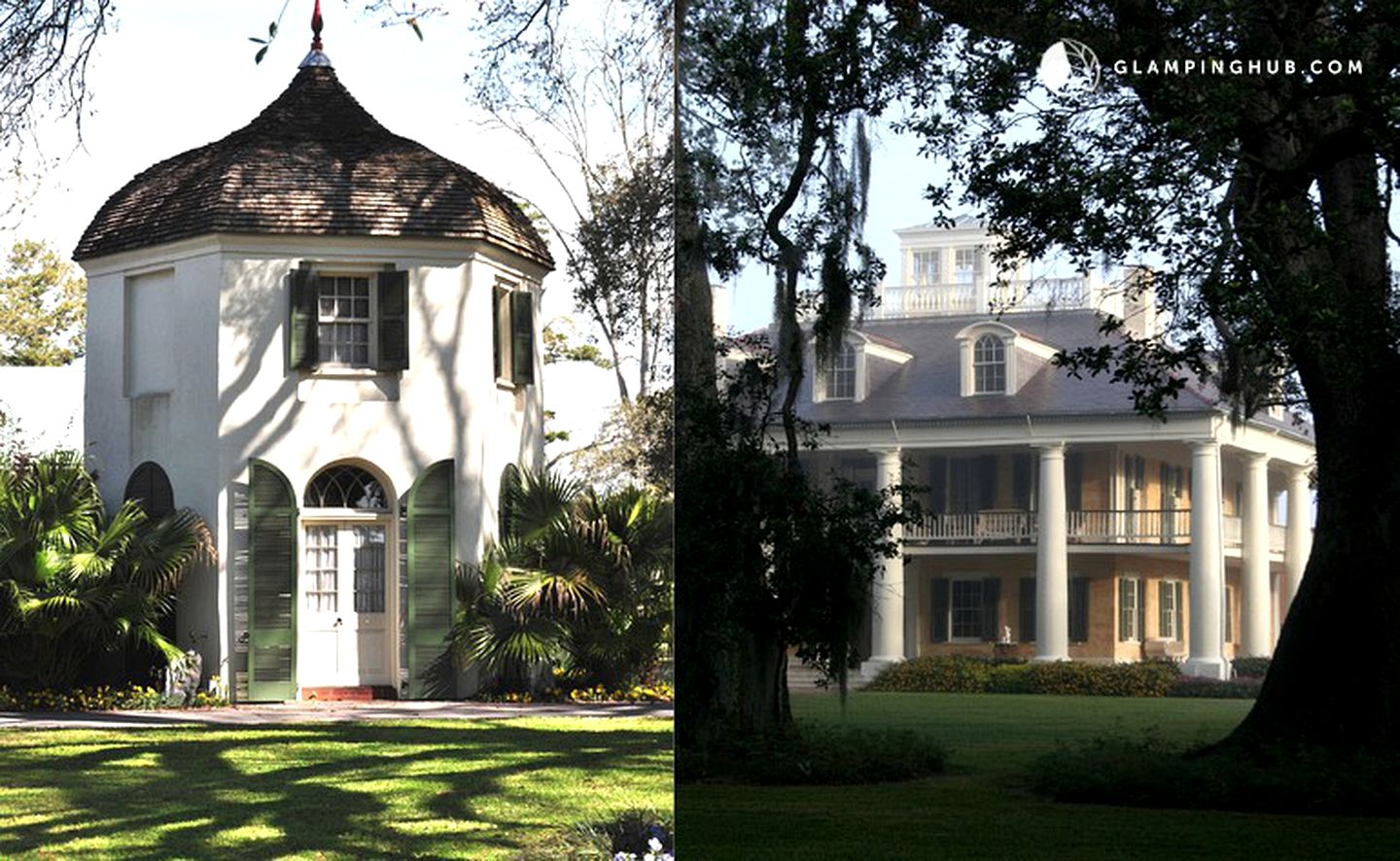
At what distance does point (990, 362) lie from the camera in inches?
285

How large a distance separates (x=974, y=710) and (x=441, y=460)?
3.22 m

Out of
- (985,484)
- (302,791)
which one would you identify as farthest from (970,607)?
(302,791)

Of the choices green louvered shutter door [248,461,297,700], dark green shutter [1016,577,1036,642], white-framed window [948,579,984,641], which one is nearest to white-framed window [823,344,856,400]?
white-framed window [948,579,984,641]

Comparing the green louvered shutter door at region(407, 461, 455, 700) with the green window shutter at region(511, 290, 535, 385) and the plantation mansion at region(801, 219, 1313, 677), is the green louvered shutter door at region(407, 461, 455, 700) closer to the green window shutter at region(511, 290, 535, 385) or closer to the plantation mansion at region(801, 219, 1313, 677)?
the green window shutter at region(511, 290, 535, 385)

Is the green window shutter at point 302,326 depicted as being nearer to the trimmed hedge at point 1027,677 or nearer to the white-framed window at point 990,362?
the trimmed hedge at point 1027,677

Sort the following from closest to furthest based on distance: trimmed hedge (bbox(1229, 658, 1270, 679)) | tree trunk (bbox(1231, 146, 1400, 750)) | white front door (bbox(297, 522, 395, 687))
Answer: tree trunk (bbox(1231, 146, 1400, 750)) → trimmed hedge (bbox(1229, 658, 1270, 679)) → white front door (bbox(297, 522, 395, 687))

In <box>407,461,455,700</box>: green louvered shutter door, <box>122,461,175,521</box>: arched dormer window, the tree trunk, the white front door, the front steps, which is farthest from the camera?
the front steps

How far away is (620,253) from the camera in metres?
10.4

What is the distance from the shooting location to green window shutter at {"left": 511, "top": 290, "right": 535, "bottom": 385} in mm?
9828

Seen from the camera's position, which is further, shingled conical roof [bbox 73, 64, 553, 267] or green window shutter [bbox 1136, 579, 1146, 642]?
shingled conical roof [bbox 73, 64, 553, 267]

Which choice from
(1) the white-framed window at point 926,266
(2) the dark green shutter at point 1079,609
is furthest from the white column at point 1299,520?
(1) the white-framed window at point 926,266

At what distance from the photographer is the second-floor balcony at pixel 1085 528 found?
708cm

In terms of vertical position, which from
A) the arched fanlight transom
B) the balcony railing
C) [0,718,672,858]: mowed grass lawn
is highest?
the balcony railing

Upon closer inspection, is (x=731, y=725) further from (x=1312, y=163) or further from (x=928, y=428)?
(x=1312, y=163)
